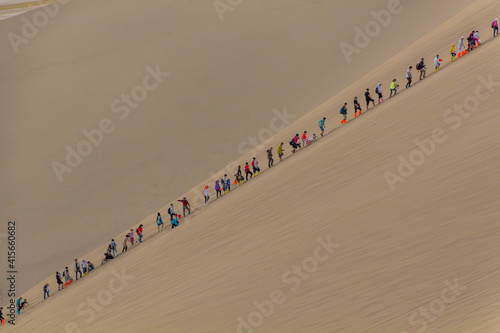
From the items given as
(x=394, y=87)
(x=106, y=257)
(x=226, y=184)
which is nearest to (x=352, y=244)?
(x=226, y=184)

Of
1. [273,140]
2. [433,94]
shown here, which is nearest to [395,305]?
[433,94]

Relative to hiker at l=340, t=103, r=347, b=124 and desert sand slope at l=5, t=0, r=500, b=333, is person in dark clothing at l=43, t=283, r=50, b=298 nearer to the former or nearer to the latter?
desert sand slope at l=5, t=0, r=500, b=333

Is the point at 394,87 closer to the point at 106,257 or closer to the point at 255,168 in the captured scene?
the point at 255,168

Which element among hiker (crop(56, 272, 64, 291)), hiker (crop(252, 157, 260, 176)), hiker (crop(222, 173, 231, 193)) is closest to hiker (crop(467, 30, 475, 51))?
hiker (crop(252, 157, 260, 176))

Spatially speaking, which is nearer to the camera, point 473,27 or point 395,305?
point 395,305

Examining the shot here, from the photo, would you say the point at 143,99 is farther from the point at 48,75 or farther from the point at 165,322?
the point at 165,322

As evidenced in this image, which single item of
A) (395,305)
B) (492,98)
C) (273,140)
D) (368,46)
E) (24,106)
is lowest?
(395,305)
